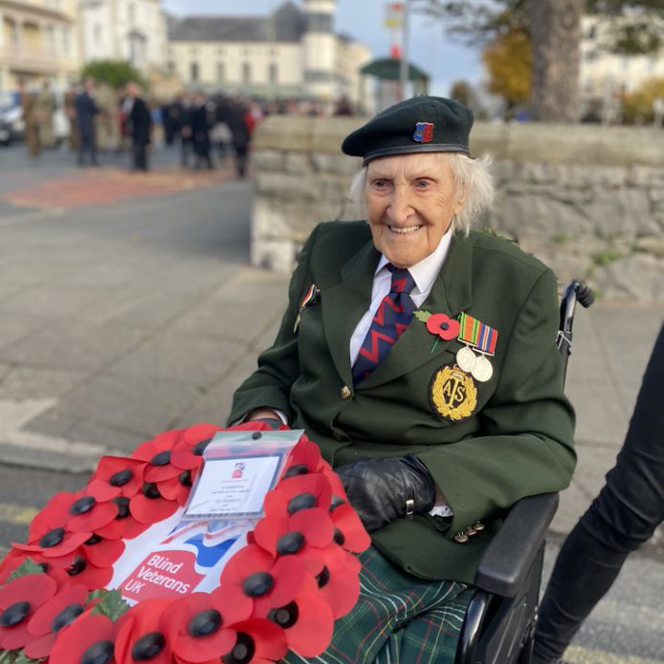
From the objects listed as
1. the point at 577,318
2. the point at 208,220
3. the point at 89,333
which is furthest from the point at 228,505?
the point at 208,220

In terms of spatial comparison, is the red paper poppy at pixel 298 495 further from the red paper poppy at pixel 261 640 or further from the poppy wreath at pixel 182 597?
the red paper poppy at pixel 261 640

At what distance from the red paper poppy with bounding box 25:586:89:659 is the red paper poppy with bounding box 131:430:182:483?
304mm

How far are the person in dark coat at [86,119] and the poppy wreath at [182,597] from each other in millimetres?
17924

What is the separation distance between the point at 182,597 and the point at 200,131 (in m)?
18.2

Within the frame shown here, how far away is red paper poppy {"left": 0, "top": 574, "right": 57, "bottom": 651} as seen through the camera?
137cm

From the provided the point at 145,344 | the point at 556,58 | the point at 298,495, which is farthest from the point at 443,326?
the point at 556,58

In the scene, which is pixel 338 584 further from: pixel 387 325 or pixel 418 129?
pixel 418 129

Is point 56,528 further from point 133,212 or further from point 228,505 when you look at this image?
point 133,212

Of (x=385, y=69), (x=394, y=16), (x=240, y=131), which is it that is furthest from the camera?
(x=240, y=131)

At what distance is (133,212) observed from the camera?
1150cm

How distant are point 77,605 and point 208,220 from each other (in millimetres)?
9632

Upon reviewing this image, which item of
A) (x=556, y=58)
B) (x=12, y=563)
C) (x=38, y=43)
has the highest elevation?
(x=38, y=43)

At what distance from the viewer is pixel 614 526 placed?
1963mm

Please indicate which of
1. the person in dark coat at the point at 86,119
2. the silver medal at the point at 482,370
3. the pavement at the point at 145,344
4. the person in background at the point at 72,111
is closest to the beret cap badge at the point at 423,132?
the silver medal at the point at 482,370
